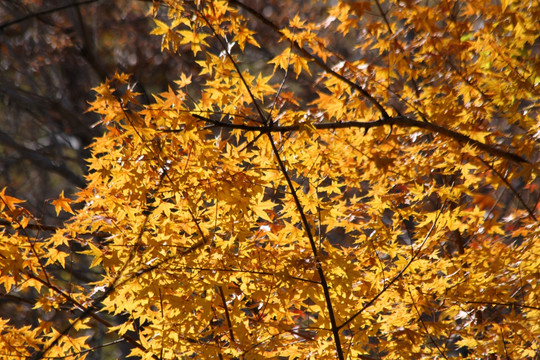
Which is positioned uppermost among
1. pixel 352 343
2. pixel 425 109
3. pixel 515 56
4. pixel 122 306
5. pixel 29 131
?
pixel 29 131

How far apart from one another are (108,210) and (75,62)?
22.8 feet

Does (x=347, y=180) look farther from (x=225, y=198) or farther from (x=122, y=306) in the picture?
(x=122, y=306)

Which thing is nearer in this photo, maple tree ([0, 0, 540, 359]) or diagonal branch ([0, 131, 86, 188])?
maple tree ([0, 0, 540, 359])

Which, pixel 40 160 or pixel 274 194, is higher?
pixel 40 160

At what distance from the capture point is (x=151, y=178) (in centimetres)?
224

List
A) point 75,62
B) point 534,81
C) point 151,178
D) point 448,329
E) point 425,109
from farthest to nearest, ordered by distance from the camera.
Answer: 1. point 75,62
2. point 448,329
3. point 425,109
4. point 151,178
5. point 534,81

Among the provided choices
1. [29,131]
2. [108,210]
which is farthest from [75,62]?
[108,210]

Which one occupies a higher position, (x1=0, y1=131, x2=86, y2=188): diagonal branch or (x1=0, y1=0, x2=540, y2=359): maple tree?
(x1=0, y1=131, x2=86, y2=188): diagonal branch

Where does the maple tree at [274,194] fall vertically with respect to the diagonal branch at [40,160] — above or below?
below

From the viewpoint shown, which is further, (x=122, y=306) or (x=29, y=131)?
(x=29, y=131)

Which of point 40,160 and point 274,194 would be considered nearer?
point 274,194

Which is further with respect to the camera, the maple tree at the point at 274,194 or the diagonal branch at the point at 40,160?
the diagonal branch at the point at 40,160

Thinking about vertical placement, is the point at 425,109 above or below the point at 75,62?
below

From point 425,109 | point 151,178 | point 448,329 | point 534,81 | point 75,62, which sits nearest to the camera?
point 534,81
